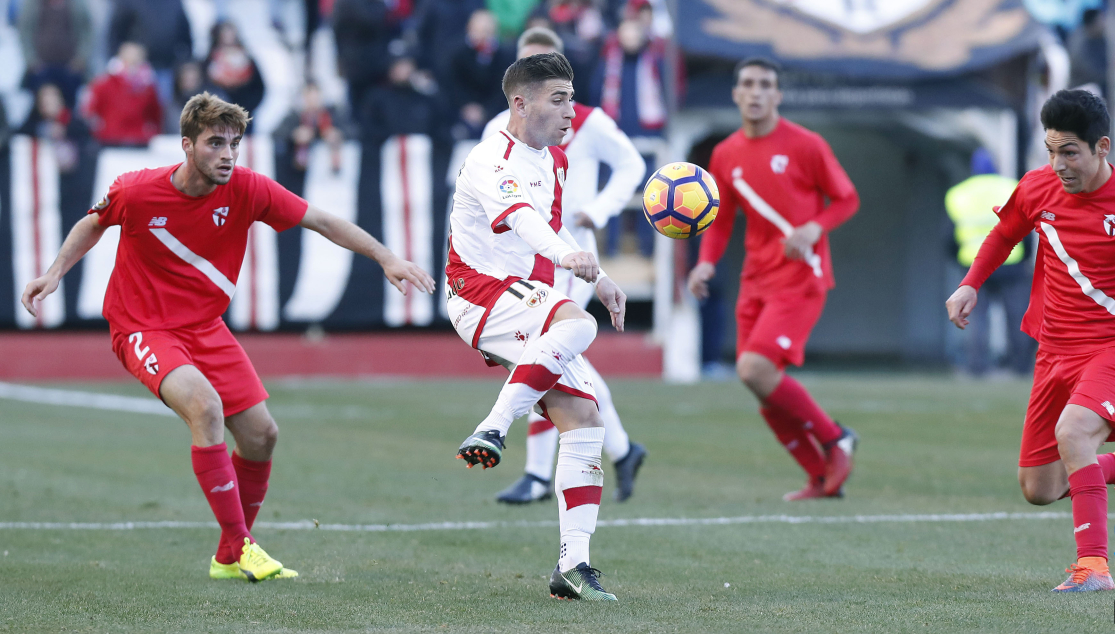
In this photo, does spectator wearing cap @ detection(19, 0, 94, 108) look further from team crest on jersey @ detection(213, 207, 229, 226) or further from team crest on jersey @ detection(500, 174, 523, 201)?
team crest on jersey @ detection(500, 174, 523, 201)

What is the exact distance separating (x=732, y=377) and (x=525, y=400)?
45.1 feet

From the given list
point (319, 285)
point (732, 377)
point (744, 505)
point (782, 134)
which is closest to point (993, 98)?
point (732, 377)

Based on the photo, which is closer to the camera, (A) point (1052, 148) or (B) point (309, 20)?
(A) point (1052, 148)

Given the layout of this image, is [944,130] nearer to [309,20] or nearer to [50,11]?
[309,20]

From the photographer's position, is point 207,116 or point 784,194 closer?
point 207,116

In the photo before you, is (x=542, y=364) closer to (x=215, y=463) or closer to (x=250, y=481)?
(x=215, y=463)

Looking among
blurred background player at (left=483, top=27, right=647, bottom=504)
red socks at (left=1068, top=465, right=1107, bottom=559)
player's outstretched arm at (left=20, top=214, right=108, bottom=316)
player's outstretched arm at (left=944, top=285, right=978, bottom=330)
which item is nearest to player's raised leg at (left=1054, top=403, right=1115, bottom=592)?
red socks at (left=1068, top=465, right=1107, bottom=559)

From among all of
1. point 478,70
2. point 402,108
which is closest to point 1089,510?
point 478,70

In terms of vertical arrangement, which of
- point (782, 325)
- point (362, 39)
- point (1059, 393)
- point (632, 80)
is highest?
point (362, 39)

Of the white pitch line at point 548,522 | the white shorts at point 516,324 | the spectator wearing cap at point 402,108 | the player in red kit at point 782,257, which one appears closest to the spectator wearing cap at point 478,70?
the spectator wearing cap at point 402,108

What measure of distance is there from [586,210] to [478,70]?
1091 cm

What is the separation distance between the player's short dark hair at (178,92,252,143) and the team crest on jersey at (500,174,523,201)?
3.43 ft

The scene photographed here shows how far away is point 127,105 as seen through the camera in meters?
17.9

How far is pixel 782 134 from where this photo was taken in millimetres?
8344
